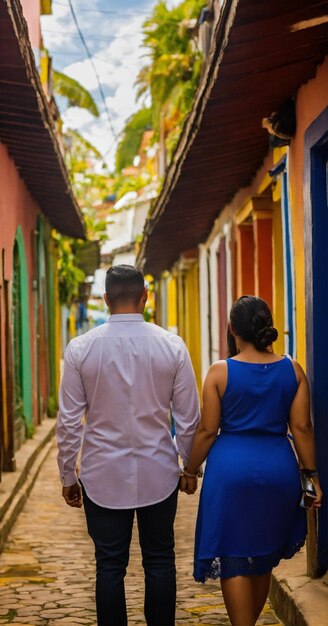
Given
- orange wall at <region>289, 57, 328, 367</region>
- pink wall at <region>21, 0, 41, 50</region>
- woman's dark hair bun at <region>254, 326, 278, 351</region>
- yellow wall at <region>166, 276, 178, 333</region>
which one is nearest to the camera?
woman's dark hair bun at <region>254, 326, 278, 351</region>

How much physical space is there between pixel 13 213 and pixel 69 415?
791 centimetres

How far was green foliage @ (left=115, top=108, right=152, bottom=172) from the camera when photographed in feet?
95.0

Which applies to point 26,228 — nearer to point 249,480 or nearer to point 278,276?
point 278,276

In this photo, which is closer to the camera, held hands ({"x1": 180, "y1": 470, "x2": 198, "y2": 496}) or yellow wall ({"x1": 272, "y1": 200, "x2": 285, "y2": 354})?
held hands ({"x1": 180, "y1": 470, "x2": 198, "y2": 496})

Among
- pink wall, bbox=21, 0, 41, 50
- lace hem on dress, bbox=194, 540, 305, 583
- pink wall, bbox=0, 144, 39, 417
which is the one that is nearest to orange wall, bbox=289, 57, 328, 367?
lace hem on dress, bbox=194, 540, 305, 583

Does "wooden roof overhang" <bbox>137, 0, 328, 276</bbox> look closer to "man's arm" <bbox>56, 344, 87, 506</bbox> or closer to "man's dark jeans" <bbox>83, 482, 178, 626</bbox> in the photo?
"man's arm" <bbox>56, 344, 87, 506</bbox>

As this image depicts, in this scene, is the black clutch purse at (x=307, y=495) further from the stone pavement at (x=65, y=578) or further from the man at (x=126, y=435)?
the stone pavement at (x=65, y=578)

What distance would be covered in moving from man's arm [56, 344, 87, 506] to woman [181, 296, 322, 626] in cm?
52

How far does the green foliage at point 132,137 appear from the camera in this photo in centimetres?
2897

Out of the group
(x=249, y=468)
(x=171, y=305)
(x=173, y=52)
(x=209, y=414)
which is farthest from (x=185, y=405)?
(x=171, y=305)

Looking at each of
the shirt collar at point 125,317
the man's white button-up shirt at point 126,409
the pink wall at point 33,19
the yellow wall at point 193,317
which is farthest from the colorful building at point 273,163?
the yellow wall at point 193,317

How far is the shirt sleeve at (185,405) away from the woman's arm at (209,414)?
0.05m

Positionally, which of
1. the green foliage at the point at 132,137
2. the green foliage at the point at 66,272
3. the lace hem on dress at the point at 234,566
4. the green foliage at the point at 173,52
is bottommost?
the lace hem on dress at the point at 234,566

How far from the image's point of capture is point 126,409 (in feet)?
15.8
